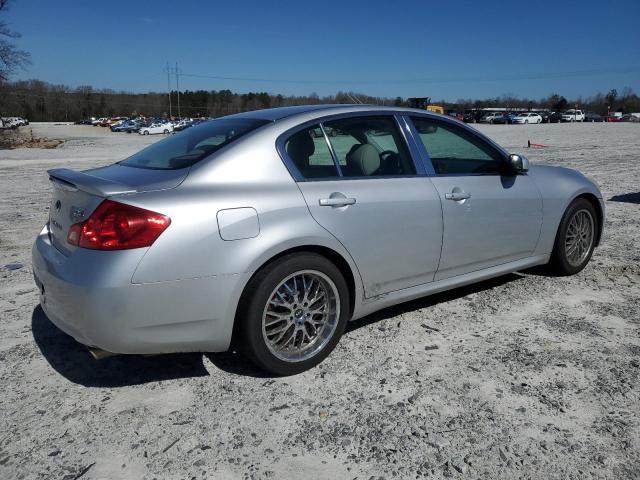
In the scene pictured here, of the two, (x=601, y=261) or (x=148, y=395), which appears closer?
(x=148, y=395)

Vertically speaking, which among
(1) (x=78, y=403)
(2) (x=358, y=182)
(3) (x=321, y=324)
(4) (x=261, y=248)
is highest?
(2) (x=358, y=182)

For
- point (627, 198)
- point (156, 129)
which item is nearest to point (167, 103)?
point (156, 129)

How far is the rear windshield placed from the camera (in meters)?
3.26

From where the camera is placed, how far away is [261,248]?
293cm

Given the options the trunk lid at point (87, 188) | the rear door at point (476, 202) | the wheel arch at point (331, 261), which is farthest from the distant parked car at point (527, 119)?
the trunk lid at point (87, 188)

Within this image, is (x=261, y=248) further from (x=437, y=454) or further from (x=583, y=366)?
(x=583, y=366)

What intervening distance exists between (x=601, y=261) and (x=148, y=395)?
4559mm

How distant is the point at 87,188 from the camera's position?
9.48 feet

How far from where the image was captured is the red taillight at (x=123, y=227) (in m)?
2.69

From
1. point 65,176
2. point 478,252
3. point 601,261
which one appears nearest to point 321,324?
point 478,252

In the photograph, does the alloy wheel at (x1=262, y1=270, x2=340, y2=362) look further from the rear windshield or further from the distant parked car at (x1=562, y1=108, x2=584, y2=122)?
the distant parked car at (x1=562, y1=108, x2=584, y2=122)

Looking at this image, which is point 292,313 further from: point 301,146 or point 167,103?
point 167,103

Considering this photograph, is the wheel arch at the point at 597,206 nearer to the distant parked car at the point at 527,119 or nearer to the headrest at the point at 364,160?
the headrest at the point at 364,160

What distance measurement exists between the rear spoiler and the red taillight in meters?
0.07
